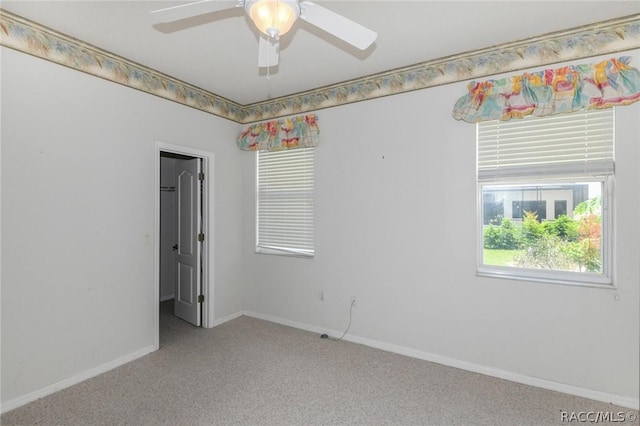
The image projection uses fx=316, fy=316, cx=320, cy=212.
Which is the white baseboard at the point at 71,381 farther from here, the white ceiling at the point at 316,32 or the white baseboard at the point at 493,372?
the white ceiling at the point at 316,32

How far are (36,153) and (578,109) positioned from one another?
4007 mm

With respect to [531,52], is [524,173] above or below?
below

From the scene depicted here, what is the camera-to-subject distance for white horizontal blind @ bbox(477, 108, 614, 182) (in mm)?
2338

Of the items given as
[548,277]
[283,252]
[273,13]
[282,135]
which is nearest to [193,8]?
[273,13]

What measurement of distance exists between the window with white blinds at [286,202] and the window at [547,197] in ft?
5.93

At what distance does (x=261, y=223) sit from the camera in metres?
4.09

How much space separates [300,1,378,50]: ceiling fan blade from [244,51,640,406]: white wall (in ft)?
4.73

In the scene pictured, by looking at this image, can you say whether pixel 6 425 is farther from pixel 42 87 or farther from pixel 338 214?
pixel 338 214

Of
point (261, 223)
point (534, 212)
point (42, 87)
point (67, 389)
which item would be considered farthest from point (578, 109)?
point (67, 389)

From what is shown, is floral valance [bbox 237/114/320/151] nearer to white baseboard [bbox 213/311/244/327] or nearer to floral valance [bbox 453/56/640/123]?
floral valance [bbox 453/56/640/123]

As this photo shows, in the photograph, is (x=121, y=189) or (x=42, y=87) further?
(x=121, y=189)

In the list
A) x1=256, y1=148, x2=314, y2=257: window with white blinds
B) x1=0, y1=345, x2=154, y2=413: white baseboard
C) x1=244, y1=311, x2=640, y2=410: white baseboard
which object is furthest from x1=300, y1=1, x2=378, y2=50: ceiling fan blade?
x1=0, y1=345, x2=154, y2=413: white baseboard

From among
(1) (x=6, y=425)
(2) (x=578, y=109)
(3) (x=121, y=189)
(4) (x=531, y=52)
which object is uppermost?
(4) (x=531, y=52)
